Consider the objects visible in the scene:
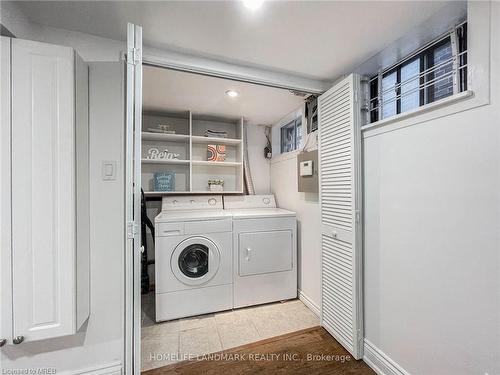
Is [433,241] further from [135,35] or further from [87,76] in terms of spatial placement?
[87,76]

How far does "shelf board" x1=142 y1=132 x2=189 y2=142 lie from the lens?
2713mm

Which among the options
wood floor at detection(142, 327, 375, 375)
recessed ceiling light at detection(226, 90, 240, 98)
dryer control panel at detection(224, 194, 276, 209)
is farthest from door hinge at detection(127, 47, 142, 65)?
dryer control panel at detection(224, 194, 276, 209)

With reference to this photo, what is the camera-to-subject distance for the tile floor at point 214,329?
5.64ft

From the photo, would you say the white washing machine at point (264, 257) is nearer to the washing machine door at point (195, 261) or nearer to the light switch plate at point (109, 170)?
the washing machine door at point (195, 261)

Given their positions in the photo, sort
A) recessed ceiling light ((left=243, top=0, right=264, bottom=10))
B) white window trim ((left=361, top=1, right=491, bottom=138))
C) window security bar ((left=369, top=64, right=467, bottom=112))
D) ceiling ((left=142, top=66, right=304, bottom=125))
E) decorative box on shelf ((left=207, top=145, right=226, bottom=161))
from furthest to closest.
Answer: decorative box on shelf ((left=207, top=145, right=226, bottom=161)), ceiling ((left=142, top=66, right=304, bottom=125)), window security bar ((left=369, top=64, right=467, bottom=112)), recessed ceiling light ((left=243, top=0, right=264, bottom=10)), white window trim ((left=361, top=1, right=491, bottom=138))

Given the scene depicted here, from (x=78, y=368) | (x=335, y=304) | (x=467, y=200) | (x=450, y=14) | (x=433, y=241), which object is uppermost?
(x=450, y=14)

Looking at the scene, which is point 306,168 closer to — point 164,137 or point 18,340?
point 164,137

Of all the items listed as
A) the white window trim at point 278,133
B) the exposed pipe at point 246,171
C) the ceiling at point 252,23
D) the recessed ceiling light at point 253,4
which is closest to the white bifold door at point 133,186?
the ceiling at point 252,23

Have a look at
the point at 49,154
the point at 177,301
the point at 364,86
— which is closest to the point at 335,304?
the point at 177,301

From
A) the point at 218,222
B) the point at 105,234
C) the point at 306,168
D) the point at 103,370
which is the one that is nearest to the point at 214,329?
the point at 103,370

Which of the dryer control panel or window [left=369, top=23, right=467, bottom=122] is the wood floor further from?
window [left=369, top=23, right=467, bottom=122]

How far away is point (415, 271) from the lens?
51.2 inches

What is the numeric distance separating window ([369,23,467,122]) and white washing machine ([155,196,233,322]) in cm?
176

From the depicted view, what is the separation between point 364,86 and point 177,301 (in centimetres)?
257
